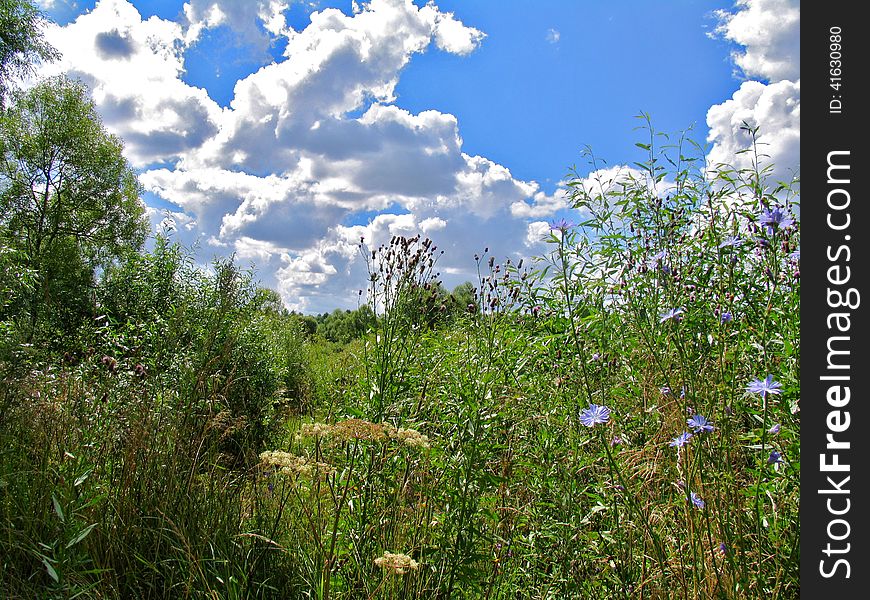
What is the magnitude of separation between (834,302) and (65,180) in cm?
1949

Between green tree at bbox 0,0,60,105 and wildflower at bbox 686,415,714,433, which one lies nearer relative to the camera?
wildflower at bbox 686,415,714,433

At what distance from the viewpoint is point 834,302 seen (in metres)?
→ 1.80

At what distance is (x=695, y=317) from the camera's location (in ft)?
8.62

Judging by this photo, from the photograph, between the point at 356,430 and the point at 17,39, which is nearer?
the point at 356,430

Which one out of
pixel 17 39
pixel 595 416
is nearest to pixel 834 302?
pixel 595 416

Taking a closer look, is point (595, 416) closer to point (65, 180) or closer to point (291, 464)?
point (291, 464)

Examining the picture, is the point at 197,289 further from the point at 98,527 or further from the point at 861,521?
the point at 861,521

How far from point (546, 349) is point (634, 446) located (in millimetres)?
1155

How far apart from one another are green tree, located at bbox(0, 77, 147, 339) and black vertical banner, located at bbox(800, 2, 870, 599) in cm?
1659

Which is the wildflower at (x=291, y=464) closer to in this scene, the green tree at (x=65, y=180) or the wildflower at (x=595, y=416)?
the wildflower at (x=595, y=416)

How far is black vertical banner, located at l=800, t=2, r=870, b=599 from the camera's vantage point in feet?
5.46

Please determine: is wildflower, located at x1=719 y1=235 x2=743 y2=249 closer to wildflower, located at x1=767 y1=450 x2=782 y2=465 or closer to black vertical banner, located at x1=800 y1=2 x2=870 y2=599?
black vertical banner, located at x1=800 y1=2 x2=870 y2=599

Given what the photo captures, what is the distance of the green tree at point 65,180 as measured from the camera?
15820 millimetres

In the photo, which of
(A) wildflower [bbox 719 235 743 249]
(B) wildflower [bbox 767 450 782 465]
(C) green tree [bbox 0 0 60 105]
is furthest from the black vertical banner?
(C) green tree [bbox 0 0 60 105]
